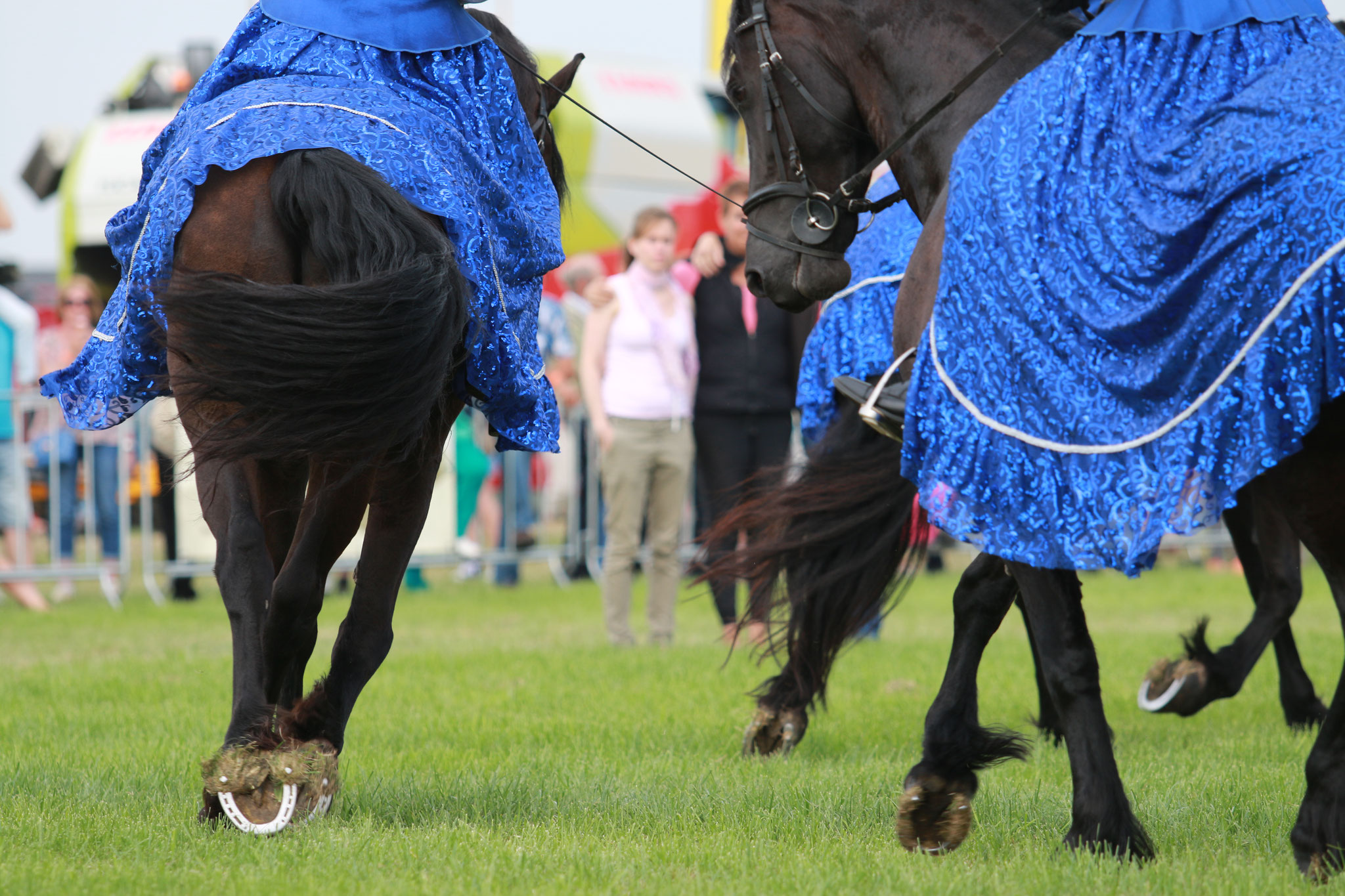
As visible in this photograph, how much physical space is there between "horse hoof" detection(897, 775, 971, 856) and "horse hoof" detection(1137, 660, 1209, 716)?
2.04 meters

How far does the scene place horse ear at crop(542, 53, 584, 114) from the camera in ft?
15.0

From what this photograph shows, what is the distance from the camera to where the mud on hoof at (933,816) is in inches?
133

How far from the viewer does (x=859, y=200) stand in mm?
3842

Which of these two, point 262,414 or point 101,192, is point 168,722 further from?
point 101,192

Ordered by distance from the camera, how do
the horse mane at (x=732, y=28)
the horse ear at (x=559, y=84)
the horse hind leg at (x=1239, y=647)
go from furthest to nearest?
the horse hind leg at (x=1239, y=647) < the horse ear at (x=559, y=84) < the horse mane at (x=732, y=28)

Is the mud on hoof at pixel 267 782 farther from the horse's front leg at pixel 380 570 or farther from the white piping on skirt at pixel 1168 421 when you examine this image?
the white piping on skirt at pixel 1168 421

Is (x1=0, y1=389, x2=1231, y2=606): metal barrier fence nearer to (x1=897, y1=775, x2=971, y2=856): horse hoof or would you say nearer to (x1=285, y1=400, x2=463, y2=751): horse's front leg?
(x1=285, y1=400, x2=463, y2=751): horse's front leg

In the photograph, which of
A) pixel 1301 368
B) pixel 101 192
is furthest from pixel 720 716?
pixel 101 192

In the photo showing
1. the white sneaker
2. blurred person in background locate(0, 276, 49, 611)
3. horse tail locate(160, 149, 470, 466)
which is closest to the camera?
horse tail locate(160, 149, 470, 466)

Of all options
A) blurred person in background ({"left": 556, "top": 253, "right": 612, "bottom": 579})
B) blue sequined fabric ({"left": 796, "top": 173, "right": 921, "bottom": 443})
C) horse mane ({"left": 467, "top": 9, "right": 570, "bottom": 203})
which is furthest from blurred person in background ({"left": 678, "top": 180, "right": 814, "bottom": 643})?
horse mane ({"left": 467, "top": 9, "right": 570, "bottom": 203})

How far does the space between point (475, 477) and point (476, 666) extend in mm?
4207

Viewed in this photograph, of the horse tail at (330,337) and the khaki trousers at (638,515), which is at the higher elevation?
the horse tail at (330,337)

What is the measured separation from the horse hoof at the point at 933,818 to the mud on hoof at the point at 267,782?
52.7 inches

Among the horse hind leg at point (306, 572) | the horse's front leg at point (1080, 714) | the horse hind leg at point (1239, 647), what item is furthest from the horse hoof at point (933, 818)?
the horse hind leg at point (1239, 647)
